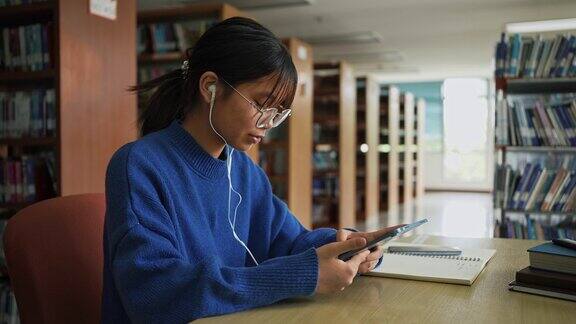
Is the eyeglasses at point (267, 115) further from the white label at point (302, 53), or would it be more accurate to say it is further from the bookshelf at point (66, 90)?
the white label at point (302, 53)

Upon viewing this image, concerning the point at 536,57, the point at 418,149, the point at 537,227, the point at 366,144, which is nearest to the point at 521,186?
the point at 537,227

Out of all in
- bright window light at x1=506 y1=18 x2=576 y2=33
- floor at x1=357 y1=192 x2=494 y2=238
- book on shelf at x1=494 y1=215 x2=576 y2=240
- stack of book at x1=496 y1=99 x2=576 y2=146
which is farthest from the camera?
floor at x1=357 y1=192 x2=494 y2=238

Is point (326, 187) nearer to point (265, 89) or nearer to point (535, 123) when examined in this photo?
point (535, 123)

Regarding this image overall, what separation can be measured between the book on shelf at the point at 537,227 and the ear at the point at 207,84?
2.94m

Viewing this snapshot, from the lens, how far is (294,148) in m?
4.91

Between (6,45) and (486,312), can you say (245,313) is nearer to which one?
(486,312)

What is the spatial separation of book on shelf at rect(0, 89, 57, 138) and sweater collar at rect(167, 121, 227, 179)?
5.98ft

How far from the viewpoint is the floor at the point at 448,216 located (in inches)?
243

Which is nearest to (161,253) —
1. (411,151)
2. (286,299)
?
(286,299)

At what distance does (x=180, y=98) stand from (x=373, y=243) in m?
0.53

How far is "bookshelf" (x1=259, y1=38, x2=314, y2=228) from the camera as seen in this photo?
4.86 metres

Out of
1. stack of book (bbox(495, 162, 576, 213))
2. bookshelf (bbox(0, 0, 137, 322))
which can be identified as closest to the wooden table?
bookshelf (bbox(0, 0, 137, 322))

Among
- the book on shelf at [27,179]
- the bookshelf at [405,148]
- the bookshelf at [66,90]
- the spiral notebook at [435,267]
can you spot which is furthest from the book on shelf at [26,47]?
the bookshelf at [405,148]

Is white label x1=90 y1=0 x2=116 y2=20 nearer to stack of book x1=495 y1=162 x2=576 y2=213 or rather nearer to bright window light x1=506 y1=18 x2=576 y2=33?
stack of book x1=495 y1=162 x2=576 y2=213
